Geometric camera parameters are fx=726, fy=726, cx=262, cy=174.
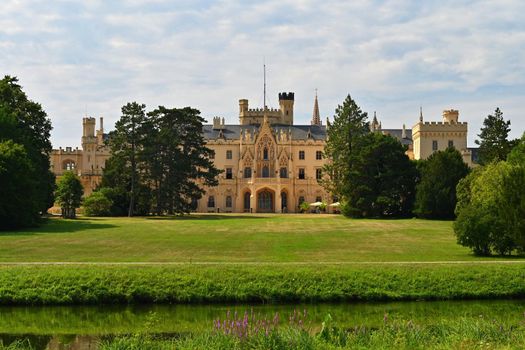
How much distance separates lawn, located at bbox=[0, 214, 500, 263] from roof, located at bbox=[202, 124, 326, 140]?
56004mm

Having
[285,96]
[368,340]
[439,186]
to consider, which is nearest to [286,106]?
[285,96]

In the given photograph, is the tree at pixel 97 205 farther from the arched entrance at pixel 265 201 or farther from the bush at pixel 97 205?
the arched entrance at pixel 265 201

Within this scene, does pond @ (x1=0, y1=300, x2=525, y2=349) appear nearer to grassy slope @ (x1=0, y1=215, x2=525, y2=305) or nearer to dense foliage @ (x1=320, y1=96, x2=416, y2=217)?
grassy slope @ (x1=0, y1=215, x2=525, y2=305)

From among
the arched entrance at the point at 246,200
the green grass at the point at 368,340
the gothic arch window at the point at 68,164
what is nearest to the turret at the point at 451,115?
the arched entrance at the point at 246,200

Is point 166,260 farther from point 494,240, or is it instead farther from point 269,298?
point 494,240

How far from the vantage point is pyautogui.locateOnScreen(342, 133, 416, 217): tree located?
6744 cm

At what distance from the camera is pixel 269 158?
101750 mm

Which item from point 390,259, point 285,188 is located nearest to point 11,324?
point 390,259

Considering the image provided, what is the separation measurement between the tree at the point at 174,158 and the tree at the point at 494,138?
26252 millimetres

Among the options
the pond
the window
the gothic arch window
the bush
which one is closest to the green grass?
the pond

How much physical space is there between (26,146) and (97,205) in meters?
19.0

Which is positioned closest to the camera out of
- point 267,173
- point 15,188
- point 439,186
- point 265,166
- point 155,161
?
point 15,188

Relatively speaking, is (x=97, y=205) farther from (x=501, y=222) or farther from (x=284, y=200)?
(x=501, y=222)

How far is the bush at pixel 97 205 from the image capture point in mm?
70000
